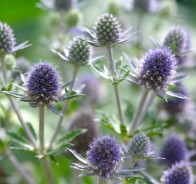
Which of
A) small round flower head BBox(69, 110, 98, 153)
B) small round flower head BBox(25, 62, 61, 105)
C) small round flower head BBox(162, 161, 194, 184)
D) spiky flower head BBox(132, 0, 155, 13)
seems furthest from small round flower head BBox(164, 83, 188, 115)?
small round flower head BBox(25, 62, 61, 105)

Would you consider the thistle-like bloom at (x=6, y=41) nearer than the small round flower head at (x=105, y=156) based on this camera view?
No

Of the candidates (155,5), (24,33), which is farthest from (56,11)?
(24,33)

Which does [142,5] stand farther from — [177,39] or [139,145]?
[139,145]

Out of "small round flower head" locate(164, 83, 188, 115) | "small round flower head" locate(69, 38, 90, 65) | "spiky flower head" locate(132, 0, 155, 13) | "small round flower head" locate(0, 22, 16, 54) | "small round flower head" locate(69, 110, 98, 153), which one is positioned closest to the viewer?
"small round flower head" locate(0, 22, 16, 54)

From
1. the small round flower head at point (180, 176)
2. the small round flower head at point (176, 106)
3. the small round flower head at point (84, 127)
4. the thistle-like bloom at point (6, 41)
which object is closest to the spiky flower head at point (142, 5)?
the small round flower head at point (176, 106)

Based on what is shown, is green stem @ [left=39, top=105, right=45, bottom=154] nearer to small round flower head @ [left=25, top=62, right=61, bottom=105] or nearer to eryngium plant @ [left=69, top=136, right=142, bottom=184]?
small round flower head @ [left=25, top=62, right=61, bottom=105]

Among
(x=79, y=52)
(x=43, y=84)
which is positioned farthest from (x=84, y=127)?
(x=43, y=84)

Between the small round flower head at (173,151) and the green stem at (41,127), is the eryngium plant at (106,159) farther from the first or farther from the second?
the small round flower head at (173,151)

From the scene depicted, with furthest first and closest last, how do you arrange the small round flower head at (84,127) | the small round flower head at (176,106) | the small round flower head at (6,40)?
the small round flower head at (176,106)
the small round flower head at (84,127)
the small round flower head at (6,40)
